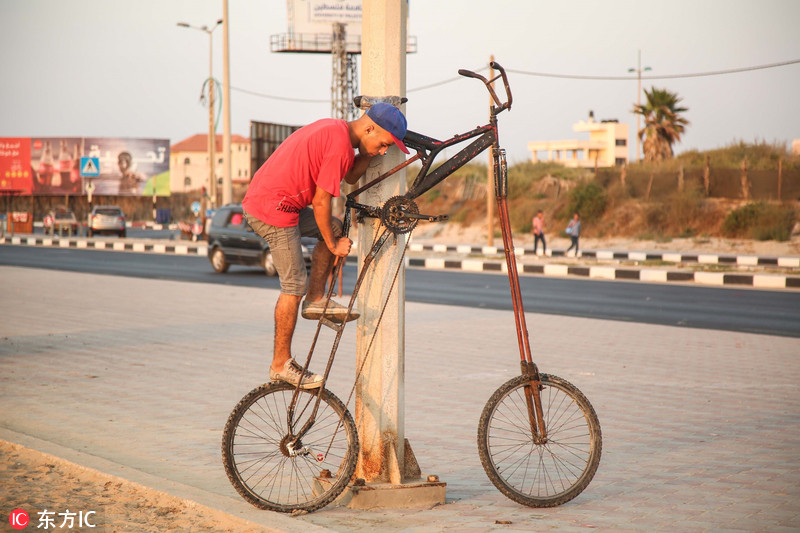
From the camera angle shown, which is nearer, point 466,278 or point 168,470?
point 168,470

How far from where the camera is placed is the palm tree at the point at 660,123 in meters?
57.9

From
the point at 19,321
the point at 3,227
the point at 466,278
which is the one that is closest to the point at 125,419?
the point at 19,321

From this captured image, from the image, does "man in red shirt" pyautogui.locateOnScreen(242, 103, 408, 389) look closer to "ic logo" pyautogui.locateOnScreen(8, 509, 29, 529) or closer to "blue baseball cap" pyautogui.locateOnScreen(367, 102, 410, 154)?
"blue baseball cap" pyautogui.locateOnScreen(367, 102, 410, 154)

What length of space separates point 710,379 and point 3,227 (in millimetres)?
45630

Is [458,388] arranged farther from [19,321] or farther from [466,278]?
[466,278]

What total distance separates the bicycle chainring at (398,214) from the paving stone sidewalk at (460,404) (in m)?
1.39

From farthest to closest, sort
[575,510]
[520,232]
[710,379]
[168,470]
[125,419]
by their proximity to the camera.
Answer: [520,232]
[710,379]
[125,419]
[168,470]
[575,510]

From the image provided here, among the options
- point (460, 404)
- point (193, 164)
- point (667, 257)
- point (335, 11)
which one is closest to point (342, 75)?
point (335, 11)

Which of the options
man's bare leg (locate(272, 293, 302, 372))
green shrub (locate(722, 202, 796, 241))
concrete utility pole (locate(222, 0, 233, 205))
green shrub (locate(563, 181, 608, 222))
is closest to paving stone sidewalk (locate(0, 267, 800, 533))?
man's bare leg (locate(272, 293, 302, 372))

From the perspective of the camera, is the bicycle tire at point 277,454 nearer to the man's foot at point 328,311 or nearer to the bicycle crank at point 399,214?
the man's foot at point 328,311

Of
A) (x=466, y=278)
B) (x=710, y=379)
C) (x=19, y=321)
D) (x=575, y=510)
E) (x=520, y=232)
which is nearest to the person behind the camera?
(x=575, y=510)

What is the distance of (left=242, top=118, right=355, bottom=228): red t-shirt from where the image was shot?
442cm

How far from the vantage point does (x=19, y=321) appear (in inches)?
500

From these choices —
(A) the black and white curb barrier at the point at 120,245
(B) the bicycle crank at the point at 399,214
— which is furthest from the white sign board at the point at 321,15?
(B) the bicycle crank at the point at 399,214
